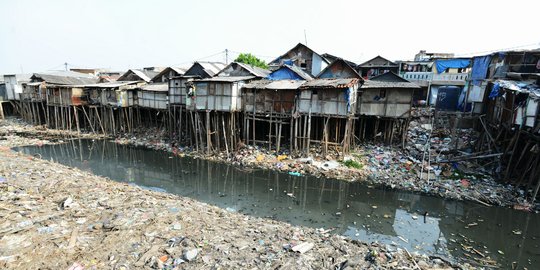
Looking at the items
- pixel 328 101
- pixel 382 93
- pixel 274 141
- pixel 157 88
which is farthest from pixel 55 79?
pixel 382 93

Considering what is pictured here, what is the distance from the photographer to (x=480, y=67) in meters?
16.6

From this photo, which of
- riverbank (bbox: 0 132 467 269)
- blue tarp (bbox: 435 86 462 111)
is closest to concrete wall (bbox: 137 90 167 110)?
riverbank (bbox: 0 132 467 269)

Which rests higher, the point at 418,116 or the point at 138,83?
the point at 138,83

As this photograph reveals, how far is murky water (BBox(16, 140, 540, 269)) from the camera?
7.52 metres

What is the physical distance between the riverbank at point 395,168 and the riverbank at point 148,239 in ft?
17.0

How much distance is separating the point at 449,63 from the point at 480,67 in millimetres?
3074

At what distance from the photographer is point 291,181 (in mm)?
11852

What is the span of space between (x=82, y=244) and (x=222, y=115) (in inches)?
394

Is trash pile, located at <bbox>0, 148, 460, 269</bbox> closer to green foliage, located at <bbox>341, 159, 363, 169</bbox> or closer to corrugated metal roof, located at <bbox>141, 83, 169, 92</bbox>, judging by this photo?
green foliage, located at <bbox>341, 159, 363, 169</bbox>

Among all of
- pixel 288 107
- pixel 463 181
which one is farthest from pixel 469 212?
pixel 288 107

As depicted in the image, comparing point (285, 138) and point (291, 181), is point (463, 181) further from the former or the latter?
point (285, 138)

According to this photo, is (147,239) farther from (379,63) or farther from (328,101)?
(379,63)

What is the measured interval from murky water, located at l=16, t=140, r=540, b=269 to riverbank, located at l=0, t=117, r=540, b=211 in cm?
44

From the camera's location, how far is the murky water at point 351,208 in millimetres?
7523
